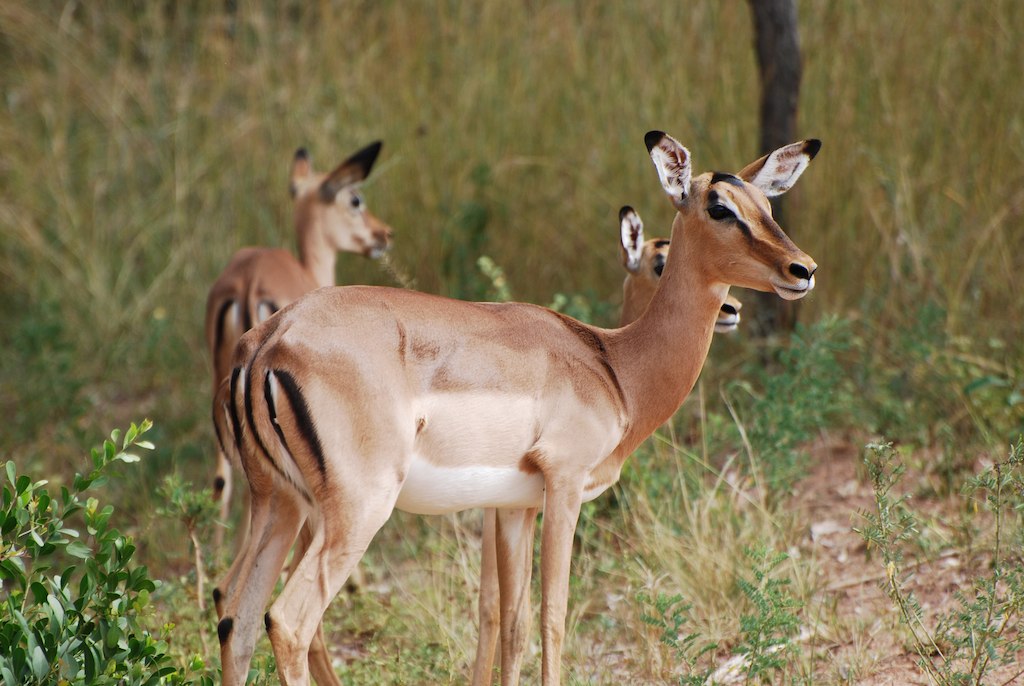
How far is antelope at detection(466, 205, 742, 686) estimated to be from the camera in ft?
12.0

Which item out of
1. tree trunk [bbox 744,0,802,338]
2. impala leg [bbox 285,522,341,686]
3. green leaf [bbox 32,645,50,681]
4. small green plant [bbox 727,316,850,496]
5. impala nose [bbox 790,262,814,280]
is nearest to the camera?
green leaf [bbox 32,645,50,681]

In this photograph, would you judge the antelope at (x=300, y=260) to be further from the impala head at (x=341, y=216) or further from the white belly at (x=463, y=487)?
the white belly at (x=463, y=487)

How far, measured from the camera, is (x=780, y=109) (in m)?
5.96

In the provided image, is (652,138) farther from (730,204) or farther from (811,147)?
(811,147)

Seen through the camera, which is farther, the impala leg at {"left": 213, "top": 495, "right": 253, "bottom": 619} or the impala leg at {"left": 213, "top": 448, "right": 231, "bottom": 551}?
the impala leg at {"left": 213, "top": 448, "right": 231, "bottom": 551}

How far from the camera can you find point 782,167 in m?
3.63

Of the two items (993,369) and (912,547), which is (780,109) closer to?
(993,369)

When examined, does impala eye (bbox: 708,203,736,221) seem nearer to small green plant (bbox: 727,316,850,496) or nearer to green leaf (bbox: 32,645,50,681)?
small green plant (bbox: 727,316,850,496)

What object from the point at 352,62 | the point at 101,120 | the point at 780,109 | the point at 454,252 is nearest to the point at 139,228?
the point at 101,120

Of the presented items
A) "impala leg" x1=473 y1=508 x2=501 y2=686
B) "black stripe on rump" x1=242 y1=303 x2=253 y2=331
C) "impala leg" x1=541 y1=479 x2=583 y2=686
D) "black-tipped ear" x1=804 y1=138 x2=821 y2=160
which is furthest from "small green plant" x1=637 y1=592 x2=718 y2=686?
"black stripe on rump" x1=242 y1=303 x2=253 y2=331

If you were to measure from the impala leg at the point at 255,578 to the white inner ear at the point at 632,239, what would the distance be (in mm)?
1617

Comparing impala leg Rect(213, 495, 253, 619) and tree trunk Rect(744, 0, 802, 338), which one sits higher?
tree trunk Rect(744, 0, 802, 338)

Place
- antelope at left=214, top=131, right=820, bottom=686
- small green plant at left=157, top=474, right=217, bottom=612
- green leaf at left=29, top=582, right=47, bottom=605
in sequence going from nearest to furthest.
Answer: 1. green leaf at left=29, top=582, right=47, bottom=605
2. antelope at left=214, top=131, right=820, bottom=686
3. small green plant at left=157, top=474, right=217, bottom=612

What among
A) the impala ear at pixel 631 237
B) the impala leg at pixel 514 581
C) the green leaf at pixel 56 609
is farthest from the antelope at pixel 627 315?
the green leaf at pixel 56 609
